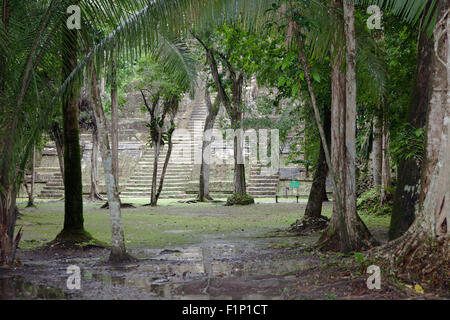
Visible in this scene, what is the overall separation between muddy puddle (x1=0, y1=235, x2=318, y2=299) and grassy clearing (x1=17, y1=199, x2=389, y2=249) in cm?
134

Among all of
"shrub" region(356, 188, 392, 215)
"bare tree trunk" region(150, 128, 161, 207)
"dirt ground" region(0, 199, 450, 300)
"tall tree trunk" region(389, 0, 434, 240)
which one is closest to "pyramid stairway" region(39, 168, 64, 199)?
"bare tree trunk" region(150, 128, 161, 207)

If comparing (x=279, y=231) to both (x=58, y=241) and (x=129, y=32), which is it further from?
(x=129, y=32)

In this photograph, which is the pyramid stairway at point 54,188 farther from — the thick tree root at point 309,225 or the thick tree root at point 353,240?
the thick tree root at point 353,240

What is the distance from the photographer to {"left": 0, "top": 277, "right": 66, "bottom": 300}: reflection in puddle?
4609 millimetres

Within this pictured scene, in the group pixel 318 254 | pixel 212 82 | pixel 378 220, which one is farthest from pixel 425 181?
pixel 212 82

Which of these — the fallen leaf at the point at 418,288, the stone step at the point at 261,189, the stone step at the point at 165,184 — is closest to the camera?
the fallen leaf at the point at 418,288

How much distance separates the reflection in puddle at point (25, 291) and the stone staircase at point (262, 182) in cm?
1766

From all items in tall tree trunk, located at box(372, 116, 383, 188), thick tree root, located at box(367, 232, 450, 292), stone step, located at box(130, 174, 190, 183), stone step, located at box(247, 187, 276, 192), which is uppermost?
tall tree trunk, located at box(372, 116, 383, 188)

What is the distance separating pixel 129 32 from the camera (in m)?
6.44

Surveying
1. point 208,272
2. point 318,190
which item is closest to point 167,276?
point 208,272

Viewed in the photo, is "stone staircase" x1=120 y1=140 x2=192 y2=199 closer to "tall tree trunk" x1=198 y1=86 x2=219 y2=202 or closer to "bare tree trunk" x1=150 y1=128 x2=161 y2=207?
"tall tree trunk" x1=198 y1=86 x2=219 y2=202

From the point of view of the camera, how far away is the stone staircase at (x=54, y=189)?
78.2 ft

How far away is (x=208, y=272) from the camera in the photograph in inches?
233

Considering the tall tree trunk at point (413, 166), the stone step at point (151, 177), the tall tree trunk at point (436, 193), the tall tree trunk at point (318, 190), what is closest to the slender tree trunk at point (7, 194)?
the tall tree trunk at point (436, 193)
